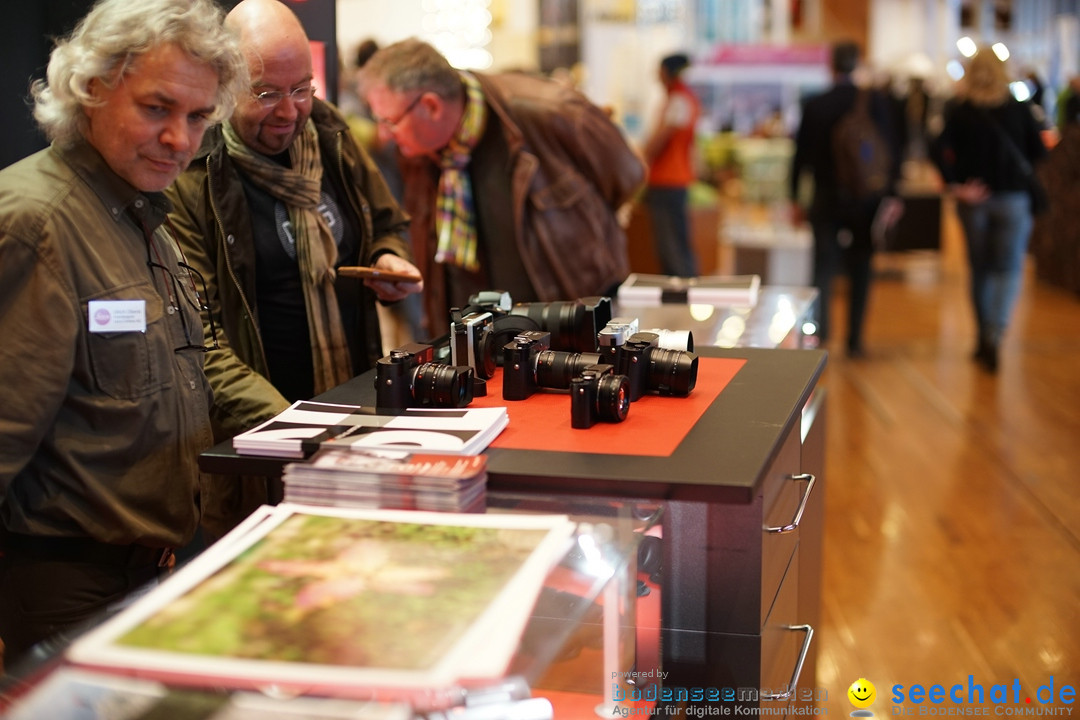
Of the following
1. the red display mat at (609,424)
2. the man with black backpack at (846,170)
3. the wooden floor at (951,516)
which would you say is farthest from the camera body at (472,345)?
the man with black backpack at (846,170)

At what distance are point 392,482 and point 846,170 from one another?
16.6 ft

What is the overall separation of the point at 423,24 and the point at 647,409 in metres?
6.87

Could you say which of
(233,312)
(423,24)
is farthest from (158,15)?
(423,24)

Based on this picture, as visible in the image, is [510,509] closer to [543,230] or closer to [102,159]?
[102,159]

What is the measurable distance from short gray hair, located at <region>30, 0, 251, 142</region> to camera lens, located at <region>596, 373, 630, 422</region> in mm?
685

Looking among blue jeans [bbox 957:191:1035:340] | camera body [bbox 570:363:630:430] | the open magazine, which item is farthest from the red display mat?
blue jeans [bbox 957:191:1035:340]

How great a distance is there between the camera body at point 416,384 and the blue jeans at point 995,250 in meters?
4.69

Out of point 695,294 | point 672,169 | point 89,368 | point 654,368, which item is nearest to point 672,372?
point 654,368

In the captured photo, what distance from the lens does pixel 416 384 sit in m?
1.68

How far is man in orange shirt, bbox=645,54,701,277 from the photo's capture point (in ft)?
20.4

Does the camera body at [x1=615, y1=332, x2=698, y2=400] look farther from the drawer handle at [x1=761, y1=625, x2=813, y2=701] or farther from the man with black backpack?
the man with black backpack

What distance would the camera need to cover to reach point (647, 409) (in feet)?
5.55

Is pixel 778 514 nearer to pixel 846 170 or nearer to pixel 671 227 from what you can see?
pixel 846 170

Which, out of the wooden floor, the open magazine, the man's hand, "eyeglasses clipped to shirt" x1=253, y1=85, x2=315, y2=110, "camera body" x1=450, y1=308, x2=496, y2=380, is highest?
"eyeglasses clipped to shirt" x1=253, y1=85, x2=315, y2=110
